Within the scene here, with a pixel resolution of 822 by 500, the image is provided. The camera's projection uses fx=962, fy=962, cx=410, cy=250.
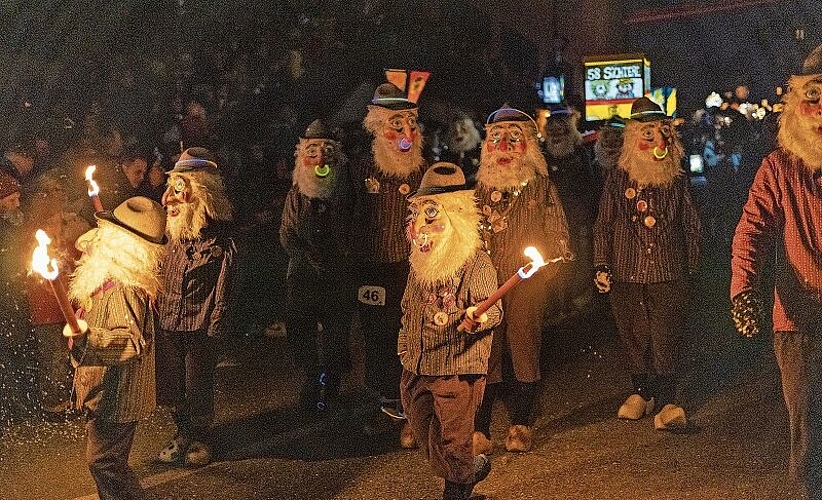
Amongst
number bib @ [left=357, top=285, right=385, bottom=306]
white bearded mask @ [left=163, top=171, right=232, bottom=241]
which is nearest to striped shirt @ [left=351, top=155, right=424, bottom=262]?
number bib @ [left=357, top=285, right=385, bottom=306]

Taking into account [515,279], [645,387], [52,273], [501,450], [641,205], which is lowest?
[501,450]

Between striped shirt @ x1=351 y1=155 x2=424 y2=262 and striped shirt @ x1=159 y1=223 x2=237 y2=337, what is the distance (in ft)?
3.26

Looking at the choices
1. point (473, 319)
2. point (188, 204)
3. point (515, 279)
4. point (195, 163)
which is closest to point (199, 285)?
point (188, 204)

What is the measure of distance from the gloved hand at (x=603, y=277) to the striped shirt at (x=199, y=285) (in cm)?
244

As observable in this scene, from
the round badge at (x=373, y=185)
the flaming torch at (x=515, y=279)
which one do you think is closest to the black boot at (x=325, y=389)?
the round badge at (x=373, y=185)

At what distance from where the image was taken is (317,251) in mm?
6797

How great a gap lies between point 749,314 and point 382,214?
2.73 metres

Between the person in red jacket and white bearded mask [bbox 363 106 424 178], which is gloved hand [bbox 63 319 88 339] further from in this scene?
the person in red jacket

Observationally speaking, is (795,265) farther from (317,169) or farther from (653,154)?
(317,169)

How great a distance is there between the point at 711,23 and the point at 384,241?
2544 centimetres

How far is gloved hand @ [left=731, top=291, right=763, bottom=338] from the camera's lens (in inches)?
180

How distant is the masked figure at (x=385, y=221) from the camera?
21.5 feet

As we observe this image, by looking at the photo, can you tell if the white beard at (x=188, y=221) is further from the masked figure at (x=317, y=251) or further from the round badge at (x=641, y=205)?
the round badge at (x=641, y=205)

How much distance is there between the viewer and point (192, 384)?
19.6 ft
